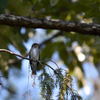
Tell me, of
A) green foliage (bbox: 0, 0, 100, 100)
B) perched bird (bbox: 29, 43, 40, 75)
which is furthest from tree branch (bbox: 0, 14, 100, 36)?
perched bird (bbox: 29, 43, 40, 75)

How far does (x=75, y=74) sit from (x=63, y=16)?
82 cm

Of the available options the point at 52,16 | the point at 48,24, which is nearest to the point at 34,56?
the point at 48,24

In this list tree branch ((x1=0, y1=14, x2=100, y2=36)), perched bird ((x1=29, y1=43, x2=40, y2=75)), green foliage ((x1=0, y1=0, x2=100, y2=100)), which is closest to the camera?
perched bird ((x1=29, y1=43, x2=40, y2=75))

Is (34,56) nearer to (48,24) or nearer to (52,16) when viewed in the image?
(48,24)

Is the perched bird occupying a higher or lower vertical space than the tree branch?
lower

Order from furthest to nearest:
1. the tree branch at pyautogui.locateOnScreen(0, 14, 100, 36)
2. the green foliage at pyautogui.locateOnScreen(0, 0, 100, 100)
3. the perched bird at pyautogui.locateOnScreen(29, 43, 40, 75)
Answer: the green foliage at pyautogui.locateOnScreen(0, 0, 100, 100)
the tree branch at pyautogui.locateOnScreen(0, 14, 100, 36)
the perched bird at pyautogui.locateOnScreen(29, 43, 40, 75)

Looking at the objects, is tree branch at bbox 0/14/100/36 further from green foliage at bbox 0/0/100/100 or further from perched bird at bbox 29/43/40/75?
perched bird at bbox 29/43/40/75

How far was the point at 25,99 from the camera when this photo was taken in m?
2.34

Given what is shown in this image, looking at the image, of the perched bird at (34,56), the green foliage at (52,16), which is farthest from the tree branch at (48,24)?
the perched bird at (34,56)

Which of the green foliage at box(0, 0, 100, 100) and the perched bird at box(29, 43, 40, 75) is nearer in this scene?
the perched bird at box(29, 43, 40, 75)

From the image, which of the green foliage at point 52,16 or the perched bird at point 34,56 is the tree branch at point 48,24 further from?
the perched bird at point 34,56

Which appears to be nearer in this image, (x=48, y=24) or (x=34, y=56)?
(x=34, y=56)

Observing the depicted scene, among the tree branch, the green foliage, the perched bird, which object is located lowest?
the perched bird

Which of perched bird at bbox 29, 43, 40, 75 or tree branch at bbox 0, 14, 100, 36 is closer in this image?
perched bird at bbox 29, 43, 40, 75
